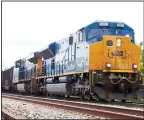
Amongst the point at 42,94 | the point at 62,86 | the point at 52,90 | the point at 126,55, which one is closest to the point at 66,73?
the point at 62,86

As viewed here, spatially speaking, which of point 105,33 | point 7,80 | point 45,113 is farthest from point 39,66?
point 7,80

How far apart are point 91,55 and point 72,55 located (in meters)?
2.38

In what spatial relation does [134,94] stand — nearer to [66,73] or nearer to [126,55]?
[126,55]

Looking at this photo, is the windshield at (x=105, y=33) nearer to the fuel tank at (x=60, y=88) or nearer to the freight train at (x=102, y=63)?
the freight train at (x=102, y=63)

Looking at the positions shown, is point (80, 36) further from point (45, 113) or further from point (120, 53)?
point (45, 113)

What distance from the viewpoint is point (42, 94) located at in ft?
78.8

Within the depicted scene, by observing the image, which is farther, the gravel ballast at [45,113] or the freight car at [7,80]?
the freight car at [7,80]

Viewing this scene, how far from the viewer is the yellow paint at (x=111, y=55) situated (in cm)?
1426

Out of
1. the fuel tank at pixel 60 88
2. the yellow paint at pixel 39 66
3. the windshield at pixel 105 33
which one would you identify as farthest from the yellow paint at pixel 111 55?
the yellow paint at pixel 39 66

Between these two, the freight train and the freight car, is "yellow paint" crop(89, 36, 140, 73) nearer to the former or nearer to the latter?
the freight train

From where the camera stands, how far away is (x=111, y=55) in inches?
569

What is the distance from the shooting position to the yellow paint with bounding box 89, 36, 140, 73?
1426 centimetres

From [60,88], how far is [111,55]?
3.98 metres

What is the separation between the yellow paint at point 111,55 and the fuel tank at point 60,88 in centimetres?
263
